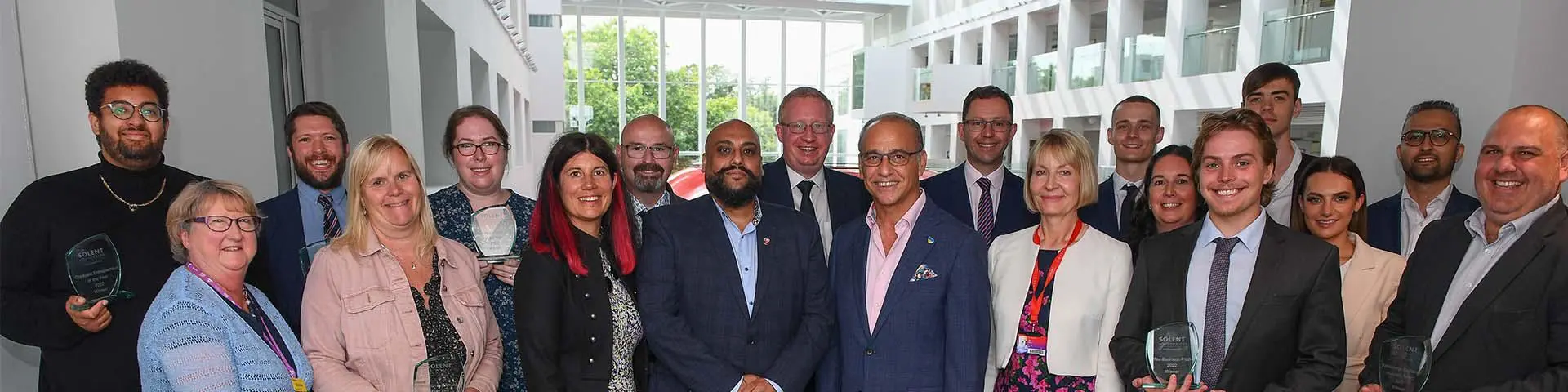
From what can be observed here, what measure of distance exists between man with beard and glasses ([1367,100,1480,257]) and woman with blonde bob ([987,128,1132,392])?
6.14 feet

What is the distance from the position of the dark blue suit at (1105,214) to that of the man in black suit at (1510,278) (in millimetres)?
1207

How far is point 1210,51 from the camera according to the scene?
45.9 feet

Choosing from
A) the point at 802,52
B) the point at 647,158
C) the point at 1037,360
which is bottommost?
the point at 1037,360

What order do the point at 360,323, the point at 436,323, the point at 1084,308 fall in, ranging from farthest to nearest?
the point at 1084,308, the point at 436,323, the point at 360,323

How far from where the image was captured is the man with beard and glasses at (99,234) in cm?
237

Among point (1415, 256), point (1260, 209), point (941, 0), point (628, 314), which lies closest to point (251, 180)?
point (628, 314)

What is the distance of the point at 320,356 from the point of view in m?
2.31

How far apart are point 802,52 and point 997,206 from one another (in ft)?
79.0

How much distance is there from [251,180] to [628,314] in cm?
264

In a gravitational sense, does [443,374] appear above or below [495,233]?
below

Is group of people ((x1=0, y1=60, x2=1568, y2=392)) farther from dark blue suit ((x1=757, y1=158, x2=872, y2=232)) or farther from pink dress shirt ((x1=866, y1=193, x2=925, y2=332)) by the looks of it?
dark blue suit ((x1=757, y1=158, x2=872, y2=232))

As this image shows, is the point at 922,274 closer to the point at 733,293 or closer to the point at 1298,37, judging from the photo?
the point at 733,293

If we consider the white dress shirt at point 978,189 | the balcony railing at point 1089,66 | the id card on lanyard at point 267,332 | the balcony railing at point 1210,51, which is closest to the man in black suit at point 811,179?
the white dress shirt at point 978,189

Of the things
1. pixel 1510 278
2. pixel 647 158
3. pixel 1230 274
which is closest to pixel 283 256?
pixel 647 158
